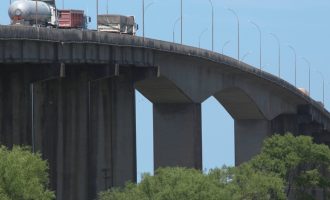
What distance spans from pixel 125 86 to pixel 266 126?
33.9m

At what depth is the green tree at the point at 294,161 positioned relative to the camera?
85188mm

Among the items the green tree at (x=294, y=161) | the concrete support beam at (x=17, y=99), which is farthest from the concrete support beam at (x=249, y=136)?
the concrete support beam at (x=17, y=99)

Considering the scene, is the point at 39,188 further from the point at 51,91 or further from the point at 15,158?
the point at 51,91

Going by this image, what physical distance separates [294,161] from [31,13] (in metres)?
28.4

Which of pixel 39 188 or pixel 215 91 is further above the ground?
pixel 215 91

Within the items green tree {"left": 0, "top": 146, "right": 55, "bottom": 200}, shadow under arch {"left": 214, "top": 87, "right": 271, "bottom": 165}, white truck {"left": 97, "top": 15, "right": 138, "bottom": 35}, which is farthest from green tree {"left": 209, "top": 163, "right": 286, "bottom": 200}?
green tree {"left": 0, "top": 146, "right": 55, "bottom": 200}

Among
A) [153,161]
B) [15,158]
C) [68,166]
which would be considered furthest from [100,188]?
[15,158]

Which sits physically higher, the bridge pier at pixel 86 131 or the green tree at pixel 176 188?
the bridge pier at pixel 86 131

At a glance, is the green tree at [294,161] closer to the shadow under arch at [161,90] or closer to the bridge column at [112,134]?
the shadow under arch at [161,90]

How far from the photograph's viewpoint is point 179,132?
273 ft

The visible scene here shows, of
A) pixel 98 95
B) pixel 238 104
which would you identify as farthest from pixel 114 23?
pixel 238 104

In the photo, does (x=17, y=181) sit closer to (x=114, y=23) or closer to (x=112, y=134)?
(x=112, y=134)

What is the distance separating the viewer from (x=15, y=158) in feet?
138

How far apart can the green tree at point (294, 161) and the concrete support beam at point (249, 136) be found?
9.30 m
